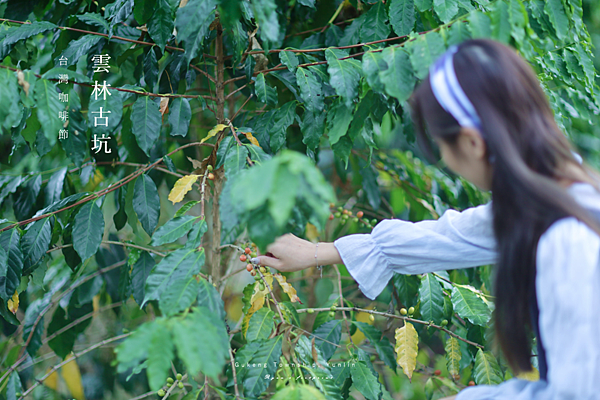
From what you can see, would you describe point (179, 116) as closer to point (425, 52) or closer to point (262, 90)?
point (262, 90)

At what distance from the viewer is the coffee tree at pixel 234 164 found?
2.26 ft

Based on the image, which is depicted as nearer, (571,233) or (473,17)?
(571,233)

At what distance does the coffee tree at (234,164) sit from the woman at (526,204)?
15 cm

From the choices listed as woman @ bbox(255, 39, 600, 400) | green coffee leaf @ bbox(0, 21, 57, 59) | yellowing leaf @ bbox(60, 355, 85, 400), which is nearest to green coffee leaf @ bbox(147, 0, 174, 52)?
green coffee leaf @ bbox(0, 21, 57, 59)

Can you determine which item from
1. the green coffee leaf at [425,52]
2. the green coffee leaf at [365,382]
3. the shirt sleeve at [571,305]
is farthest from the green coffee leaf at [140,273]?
the shirt sleeve at [571,305]

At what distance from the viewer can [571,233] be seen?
548mm

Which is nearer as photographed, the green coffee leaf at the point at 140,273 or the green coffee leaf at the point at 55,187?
the green coffee leaf at the point at 140,273

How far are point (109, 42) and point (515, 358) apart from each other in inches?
43.4

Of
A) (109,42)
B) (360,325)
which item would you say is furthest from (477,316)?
(109,42)

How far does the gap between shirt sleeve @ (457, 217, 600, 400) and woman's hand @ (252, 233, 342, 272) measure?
498 mm

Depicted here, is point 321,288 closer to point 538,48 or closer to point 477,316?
point 477,316

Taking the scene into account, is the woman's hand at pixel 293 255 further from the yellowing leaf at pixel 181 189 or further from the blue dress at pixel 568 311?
the blue dress at pixel 568 311

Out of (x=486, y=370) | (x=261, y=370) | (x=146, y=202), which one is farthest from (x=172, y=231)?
(x=486, y=370)

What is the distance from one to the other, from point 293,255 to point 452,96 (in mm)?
518
